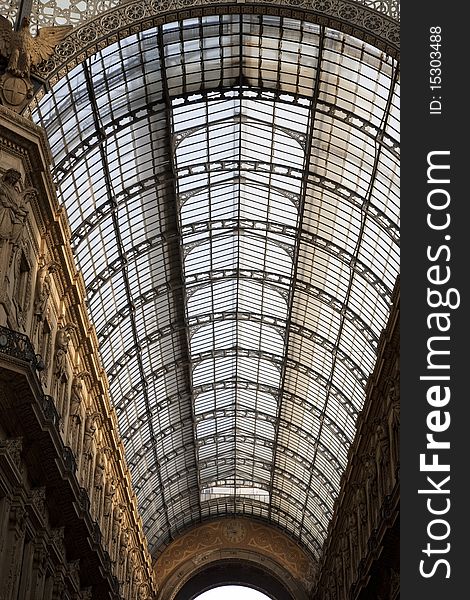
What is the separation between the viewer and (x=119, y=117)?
40250mm

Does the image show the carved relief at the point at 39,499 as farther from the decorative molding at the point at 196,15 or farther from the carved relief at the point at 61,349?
the decorative molding at the point at 196,15

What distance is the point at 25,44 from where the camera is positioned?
31.5m

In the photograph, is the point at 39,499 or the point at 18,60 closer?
the point at 18,60

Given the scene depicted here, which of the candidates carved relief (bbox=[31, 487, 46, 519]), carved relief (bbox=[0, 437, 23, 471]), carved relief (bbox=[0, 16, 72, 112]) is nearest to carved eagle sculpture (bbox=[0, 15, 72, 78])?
carved relief (bbox=[0, 16, 72, 112])

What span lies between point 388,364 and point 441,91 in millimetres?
21468

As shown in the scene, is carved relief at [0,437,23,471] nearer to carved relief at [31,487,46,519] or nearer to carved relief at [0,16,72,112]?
carved relief at [31,487,46,519]

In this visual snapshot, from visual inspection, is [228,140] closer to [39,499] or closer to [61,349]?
[61,349]

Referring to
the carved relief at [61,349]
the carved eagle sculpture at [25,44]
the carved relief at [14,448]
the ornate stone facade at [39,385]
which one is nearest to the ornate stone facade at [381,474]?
the ornate stone facade at [39,385]

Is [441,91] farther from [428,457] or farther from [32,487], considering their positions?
[32,487]

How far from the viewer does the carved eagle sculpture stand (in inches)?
1232

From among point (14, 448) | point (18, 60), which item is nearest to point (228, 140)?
point (18, 60)

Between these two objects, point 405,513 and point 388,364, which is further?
point 388,364

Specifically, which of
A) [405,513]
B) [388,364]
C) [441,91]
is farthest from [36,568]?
[441,91]

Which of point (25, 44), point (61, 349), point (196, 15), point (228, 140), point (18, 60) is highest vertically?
point (228, 140)
